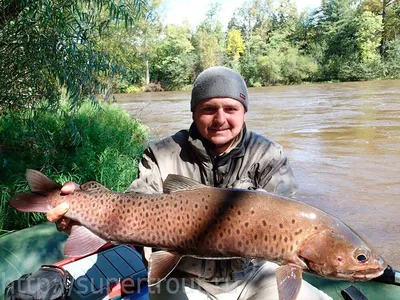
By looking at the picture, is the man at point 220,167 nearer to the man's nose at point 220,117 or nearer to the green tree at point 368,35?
the man's nose at point 220,117

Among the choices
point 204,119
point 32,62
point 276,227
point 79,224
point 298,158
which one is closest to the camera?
point 276,227

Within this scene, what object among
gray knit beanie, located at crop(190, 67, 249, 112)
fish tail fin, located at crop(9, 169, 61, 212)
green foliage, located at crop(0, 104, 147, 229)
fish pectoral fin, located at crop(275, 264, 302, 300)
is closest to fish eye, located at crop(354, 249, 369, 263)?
fish pectoral fin, located at crop(275, 264, 302, 300)

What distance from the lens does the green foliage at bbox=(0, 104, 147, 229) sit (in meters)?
5.08

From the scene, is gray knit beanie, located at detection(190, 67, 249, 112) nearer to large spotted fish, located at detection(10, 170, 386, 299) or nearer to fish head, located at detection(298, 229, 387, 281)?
large spotted fish, located at detection(10, 170, 386, 299)

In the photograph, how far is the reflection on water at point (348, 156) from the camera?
6.08 metres

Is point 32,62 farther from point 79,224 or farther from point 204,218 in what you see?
point 204,218

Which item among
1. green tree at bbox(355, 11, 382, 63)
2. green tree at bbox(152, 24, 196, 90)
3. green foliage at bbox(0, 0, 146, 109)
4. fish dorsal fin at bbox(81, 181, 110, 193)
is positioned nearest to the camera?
fish dorsal fin at bbox(81, 181, 110, 193)

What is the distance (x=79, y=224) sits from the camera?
2145mm

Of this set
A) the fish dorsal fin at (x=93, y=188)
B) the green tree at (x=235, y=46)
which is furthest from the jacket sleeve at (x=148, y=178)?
the green tree at (x=235, y=46)

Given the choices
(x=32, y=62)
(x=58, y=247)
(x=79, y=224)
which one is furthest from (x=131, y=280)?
(x=32, y=62)

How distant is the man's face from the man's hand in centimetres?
91

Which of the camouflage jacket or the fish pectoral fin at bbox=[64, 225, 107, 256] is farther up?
the camouflage jacket

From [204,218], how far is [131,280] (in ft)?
5.33

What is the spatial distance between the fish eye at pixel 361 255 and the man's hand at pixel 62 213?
156cm
